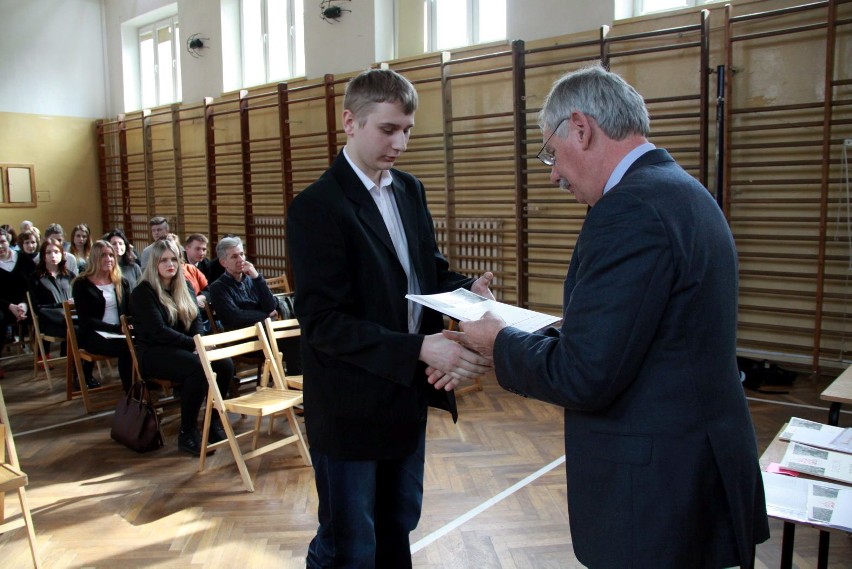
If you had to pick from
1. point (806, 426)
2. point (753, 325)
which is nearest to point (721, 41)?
point (753, 325)

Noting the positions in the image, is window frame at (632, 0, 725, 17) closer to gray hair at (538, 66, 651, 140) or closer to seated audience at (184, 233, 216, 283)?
seated audience at (184, 233, 216, 283)

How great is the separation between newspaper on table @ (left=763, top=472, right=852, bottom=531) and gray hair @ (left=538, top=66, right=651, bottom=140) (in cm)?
107

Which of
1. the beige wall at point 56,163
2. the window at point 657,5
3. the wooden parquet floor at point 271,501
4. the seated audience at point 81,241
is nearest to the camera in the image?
the wooden parquet floor at point 271,501

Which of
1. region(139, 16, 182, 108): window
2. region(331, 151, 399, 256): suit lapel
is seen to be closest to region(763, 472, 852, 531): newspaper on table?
region(331, 151, 399, 256): suit lapel

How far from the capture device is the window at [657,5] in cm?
571

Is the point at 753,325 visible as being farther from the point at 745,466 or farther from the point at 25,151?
the point at 25,151

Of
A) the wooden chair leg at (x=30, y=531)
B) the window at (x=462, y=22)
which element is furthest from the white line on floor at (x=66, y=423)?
the window at (x=462, y=22)

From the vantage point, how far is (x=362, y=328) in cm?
152

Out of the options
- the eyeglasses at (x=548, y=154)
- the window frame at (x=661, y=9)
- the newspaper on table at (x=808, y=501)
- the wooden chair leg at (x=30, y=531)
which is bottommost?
the wooden chair leg at (x=30, y=531)

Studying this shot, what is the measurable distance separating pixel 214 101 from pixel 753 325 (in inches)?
316

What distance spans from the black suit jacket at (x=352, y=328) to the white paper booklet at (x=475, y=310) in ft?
0.29

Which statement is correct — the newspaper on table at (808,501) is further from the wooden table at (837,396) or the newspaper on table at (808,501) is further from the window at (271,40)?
the window at (271,40)

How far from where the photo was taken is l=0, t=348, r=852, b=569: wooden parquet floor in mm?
2713

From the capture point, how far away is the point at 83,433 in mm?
4371
